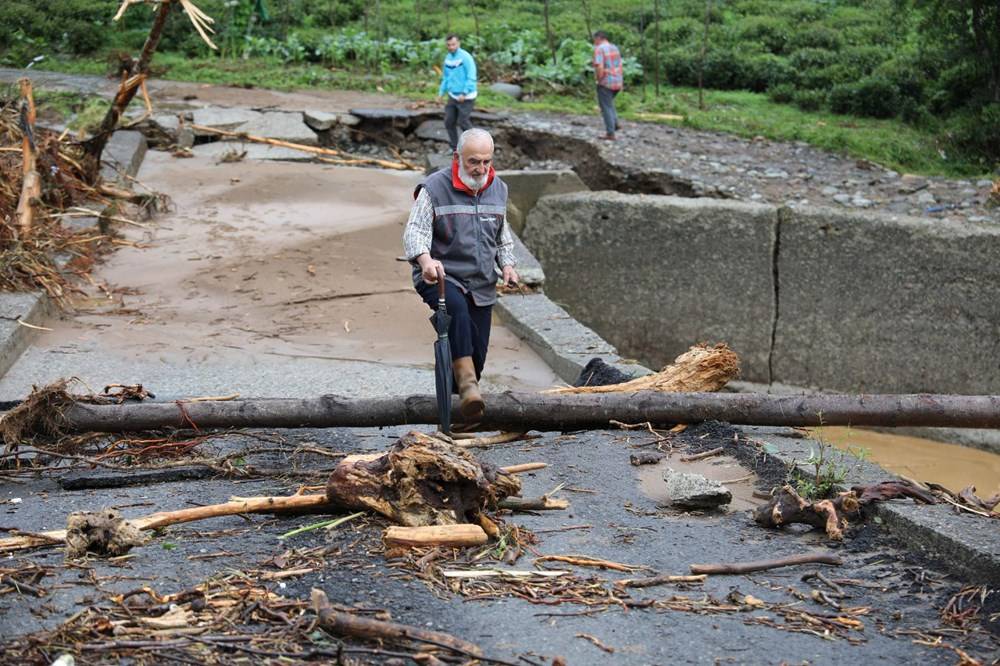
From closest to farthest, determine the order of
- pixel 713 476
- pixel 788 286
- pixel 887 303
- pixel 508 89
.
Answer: pixel 713 476, pixel 887 303, pixel 788 286, pixel 508 89

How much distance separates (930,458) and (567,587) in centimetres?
803

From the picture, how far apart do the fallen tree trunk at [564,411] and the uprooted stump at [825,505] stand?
1066 millimetres

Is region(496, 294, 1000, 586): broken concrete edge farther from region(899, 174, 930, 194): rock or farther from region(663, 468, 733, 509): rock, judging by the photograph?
region(899, 174, 930, 194): rock

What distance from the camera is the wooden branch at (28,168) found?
11.1 metres

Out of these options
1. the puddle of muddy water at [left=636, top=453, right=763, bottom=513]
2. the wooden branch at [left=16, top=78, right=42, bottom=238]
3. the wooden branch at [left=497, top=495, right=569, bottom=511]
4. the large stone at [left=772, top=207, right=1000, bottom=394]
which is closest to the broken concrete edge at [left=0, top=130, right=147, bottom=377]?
the wooden branch at [left=16, top=78, right=42, bottom=238]

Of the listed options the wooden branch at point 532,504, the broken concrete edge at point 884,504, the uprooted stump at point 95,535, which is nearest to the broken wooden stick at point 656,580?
the wooden branch at point 532,504

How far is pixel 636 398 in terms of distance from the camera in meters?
6.61

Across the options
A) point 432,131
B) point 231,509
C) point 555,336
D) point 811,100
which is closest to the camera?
point 231,509

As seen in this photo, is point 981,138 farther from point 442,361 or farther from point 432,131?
point 442,361

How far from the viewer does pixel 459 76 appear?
51.6ft

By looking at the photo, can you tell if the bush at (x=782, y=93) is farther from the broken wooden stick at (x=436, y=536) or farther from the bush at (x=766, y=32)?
the broken wooden stick at (x=436, y=536)

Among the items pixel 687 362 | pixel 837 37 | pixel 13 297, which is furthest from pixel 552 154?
pixel 687 362

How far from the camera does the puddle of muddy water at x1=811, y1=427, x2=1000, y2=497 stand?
35.4 feet

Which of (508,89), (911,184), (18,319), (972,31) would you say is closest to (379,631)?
(18,319)
